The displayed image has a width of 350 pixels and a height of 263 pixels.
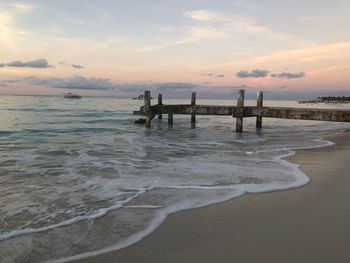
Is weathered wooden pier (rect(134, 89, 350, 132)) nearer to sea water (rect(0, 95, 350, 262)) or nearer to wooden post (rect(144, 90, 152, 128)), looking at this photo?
wooden post (rect(144, 90, 152, 128))

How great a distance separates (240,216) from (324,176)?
3.71 metres

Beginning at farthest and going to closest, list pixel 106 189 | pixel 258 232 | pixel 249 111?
pixel 249 111, pixel 106 189, pixel 258 232

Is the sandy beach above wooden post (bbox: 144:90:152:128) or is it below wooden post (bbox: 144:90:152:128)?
below

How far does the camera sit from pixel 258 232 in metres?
4.57

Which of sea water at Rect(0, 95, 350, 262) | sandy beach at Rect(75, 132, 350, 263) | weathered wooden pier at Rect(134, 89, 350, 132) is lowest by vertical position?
sea water at Rect(0, 95, 350, 262)

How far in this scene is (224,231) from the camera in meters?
4.62

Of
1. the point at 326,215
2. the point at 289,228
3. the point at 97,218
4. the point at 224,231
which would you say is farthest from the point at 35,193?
the point at 326,215

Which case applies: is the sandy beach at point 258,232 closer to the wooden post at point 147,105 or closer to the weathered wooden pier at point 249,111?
the weathered wooden pier at point 249,111

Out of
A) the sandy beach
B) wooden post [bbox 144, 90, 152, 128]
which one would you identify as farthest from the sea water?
wooden post [bbox 144, 90, 152, 128]

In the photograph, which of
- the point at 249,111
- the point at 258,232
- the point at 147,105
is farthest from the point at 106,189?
the point at 147,105

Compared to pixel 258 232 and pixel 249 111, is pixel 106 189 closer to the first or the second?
pixel 258 232

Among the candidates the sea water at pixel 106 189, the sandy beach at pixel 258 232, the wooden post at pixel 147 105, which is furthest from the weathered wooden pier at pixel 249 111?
the sandy beach at pixel 258 232

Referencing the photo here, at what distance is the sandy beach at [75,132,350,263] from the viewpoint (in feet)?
12.7

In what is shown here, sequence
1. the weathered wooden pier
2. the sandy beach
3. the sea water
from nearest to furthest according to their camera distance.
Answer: the sandy beach
the sea water
the weathered wooden pier
